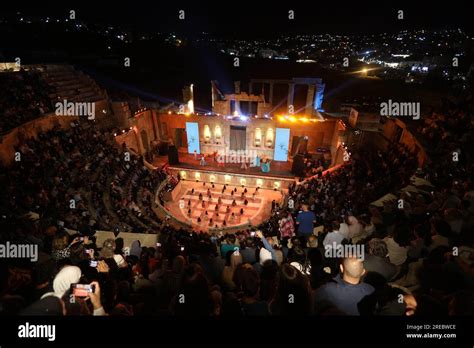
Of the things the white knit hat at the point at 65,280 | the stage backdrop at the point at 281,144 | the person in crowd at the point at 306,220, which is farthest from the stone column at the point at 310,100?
the white knit hat at the point at 65,280

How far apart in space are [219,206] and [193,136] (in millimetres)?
10217

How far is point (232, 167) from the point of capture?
26.7 m

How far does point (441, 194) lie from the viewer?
9352 mm

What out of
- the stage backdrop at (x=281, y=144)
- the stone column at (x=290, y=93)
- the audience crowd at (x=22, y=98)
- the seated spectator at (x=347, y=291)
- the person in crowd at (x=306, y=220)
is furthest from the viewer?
the stone column at (x=290, y=93)

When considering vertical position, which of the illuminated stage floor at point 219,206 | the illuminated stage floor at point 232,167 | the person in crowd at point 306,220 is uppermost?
the person in crowd at point 306,220

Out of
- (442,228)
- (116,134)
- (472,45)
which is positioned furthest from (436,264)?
(472,45)

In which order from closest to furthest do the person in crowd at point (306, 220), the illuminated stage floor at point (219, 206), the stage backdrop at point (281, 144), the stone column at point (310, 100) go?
the person in crowd at point (306, 220)
the illuminated stage floor at point (219, 206)
the stage backdrop at point (281, 144)
the stone column at point (310, 100)

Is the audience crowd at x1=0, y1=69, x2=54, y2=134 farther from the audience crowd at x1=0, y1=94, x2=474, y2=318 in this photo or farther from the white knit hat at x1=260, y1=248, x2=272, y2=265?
the white knit hat at x1=260, y1=248, x2=272, y2=265

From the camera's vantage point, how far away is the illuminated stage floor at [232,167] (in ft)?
83.1

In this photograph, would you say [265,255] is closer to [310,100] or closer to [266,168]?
[266,168]

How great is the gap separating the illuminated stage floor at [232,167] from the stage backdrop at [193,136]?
1270 mm

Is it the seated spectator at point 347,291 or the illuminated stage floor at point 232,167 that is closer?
the seated spectator at point 347,291

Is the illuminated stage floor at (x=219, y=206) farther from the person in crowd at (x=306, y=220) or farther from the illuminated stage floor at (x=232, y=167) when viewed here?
the person in crowd at (x=306, y=220)

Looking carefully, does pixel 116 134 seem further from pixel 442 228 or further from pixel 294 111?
pixel 442 228
